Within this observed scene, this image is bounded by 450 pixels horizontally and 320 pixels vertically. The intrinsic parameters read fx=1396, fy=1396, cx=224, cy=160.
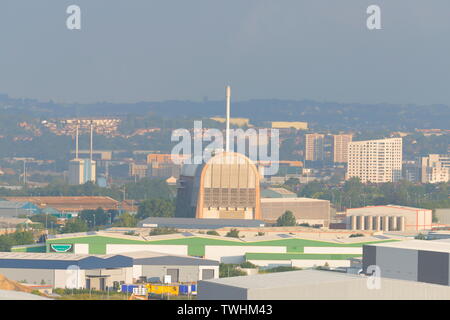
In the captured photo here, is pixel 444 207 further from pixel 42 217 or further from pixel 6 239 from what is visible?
pixel 6 239

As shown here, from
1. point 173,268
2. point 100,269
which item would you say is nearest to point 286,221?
point 173,268

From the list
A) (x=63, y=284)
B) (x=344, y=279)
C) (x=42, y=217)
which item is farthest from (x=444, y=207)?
(x=344, y=279)

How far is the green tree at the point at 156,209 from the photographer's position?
223ft

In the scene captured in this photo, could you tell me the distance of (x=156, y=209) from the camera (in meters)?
68.7

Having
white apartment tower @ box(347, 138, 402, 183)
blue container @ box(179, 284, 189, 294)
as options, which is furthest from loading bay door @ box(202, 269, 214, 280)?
white apartment tower @ box(347, 138, 402, 183)

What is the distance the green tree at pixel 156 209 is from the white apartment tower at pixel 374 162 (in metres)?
58.6

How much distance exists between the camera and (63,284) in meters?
35.1

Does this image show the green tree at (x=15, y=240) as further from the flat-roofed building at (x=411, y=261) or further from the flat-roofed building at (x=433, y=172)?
the flat-roofed building at (x=433, y=172)

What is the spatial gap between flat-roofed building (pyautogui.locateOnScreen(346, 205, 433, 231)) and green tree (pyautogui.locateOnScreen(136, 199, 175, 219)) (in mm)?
8723

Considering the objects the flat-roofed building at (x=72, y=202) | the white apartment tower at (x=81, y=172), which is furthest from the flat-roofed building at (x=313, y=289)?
the white apartment tower at (x=81, y=172)

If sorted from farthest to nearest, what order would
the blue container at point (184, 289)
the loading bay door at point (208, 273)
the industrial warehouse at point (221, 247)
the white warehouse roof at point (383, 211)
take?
the white warehouse roof at point (383, 211), the industrial warehouse at point (221, 247), the loading bay door at point (208, 273), the blue container at point (184, 289)

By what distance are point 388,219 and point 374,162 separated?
65983 mm

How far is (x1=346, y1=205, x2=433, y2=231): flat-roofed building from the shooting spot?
6462 cm

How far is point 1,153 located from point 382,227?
111 meters
